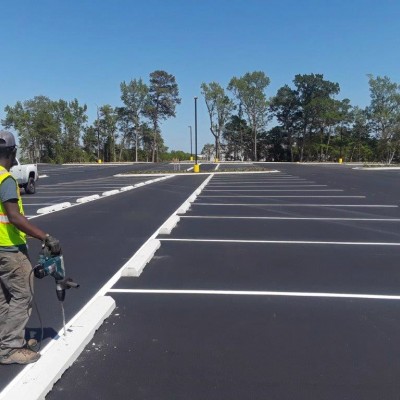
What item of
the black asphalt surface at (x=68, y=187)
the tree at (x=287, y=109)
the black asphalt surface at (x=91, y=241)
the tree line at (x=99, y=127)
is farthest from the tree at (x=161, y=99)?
the black asphalt surface at (x=91, y=241)

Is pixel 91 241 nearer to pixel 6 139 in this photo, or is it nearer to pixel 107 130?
pixel 6 139

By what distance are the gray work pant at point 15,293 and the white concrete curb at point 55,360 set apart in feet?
0.82

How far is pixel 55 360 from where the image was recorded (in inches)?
128

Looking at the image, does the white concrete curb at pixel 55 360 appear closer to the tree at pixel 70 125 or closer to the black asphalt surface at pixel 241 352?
the black asphalt surface at pixel 241 352

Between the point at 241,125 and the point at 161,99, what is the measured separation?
14.3m

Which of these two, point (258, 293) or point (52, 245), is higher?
point (52, 245)

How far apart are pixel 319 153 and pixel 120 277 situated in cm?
6667

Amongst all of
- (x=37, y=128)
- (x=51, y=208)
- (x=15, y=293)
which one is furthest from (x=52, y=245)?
(x=37, y=128)

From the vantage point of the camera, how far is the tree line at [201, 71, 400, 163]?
6297 cm

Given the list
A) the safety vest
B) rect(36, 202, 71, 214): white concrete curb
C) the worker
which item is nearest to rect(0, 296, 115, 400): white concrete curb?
the worker

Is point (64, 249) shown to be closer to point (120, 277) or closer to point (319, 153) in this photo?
point (120, 277)

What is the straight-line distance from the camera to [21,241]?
332cm

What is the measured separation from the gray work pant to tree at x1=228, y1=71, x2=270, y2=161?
69407 millimetres

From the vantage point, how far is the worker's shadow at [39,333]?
382 centimetres
